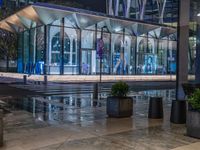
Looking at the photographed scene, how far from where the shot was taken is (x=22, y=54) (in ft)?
143

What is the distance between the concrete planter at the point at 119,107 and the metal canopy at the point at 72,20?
23017 mm

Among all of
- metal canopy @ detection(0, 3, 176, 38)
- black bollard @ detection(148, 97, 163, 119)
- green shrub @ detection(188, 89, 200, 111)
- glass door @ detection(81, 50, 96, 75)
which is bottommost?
black bollard @ detection(148, 97, 163, 119)

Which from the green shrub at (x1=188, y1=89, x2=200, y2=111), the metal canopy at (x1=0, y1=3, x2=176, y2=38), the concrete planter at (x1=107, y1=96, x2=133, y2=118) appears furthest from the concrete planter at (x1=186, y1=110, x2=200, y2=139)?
the metal canopy at (x1=0, y1=3, x2=176, y2=38)

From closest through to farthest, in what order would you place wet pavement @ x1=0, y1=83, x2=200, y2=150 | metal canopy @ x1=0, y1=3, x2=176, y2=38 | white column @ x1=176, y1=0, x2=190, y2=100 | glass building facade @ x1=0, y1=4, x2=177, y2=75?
wet pavement @ x1=0, y1=83, x2=200, y2=150 < white column @ x1=176, y1=0, x2=190, y2=100 < metal canopy @ x1=0, y1=3, x2=176, y2=38 < glass building facade @ x1=0, y1=4, x2=177, y2=75

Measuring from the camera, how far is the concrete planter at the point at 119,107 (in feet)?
36.6

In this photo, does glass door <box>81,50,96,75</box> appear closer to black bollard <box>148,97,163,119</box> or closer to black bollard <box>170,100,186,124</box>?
black bollard <box>148,97,163,119</box>

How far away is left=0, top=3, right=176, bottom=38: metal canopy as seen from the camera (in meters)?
33.9

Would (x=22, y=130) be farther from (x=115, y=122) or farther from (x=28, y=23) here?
(x=28, y=23)

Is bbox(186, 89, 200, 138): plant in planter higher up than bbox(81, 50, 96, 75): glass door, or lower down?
lower down

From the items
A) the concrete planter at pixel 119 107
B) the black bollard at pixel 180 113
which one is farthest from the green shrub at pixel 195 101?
the concrete planter at pixel 119 107

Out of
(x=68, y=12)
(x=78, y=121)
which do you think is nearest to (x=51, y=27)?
(x=68, y=12)

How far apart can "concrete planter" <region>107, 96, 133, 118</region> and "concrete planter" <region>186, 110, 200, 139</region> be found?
10.1ft

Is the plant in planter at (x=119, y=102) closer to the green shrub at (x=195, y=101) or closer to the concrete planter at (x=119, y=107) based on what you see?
the concrete planter at (x=119, y=107)

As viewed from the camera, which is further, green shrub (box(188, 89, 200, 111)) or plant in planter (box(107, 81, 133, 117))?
plant in planter (box(107, 81, 133, 117))
